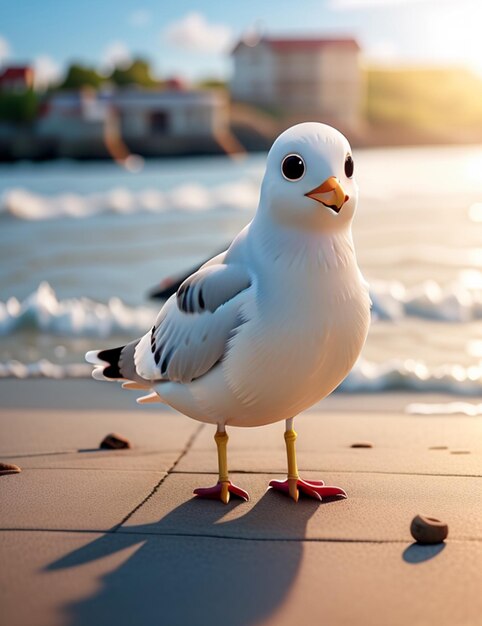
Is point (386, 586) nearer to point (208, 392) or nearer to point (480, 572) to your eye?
point (480, 572)

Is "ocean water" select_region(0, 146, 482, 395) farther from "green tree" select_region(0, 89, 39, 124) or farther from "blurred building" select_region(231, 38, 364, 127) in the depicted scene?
"blurred building" select_region(231, 38, 364, 127)

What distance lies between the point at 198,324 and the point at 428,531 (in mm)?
932

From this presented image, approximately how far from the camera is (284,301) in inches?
104

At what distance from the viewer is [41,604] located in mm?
2232

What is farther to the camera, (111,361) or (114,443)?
(114,443)

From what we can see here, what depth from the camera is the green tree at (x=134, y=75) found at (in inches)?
2672

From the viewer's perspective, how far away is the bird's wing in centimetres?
274

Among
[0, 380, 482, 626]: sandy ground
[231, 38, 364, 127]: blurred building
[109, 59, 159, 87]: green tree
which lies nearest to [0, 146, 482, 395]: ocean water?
[0, 380, 482, 626]: sandy ground

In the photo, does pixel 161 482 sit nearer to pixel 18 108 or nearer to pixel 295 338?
pixel 295 338

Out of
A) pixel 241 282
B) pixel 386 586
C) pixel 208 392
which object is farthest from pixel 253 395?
pixel 386 586

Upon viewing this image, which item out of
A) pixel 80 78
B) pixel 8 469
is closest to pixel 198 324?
pixel 8 469

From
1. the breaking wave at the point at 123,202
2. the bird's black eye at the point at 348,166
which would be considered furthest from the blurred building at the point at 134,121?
the bird's black eye at the point at 348,166

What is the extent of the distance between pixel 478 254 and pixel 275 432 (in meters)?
10.8

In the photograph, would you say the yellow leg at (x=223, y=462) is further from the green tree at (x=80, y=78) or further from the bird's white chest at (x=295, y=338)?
the green tree at (x=80, y=78)
